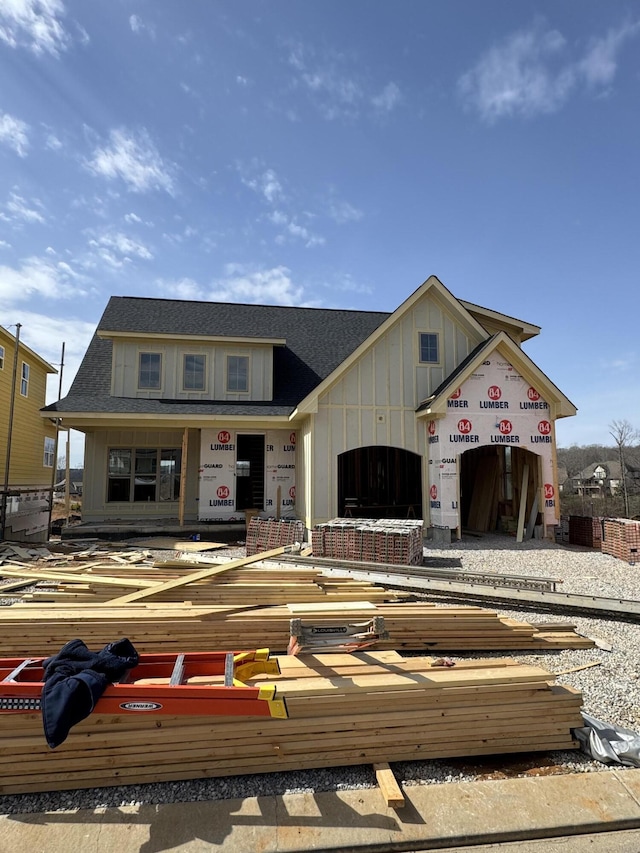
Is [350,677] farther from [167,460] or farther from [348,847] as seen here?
[167,460]

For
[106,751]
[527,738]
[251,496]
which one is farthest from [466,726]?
[251,496]

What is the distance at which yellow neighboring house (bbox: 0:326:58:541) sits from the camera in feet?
49.8

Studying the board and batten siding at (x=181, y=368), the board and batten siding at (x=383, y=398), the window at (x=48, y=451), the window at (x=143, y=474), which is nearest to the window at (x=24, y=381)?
the window at (x=48, y=451)

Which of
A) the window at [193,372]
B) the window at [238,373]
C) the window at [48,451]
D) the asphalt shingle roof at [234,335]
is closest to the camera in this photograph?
the asphalt shingle roof at [234,335]

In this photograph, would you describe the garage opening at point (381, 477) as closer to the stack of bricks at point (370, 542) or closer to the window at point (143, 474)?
the window at point (143, 474)

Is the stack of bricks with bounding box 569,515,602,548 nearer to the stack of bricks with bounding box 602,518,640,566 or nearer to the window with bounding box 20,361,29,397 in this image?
the stack of bricks with bounding box 602,518,640,566

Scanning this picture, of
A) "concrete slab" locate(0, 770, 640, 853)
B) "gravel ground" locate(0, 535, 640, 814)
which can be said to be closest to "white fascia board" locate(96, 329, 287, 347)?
"gravel ground" locate(0, 535, 640, 814)

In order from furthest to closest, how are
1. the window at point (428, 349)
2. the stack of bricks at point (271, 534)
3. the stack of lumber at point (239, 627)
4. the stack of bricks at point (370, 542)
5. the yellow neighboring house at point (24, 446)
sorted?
the window at point (428, 349)
the yellow neighboring house at point (24, 446)
the stack of bricks at point (271, 534)
the stack of bricks at point (370, 542)
the stack of lumber at point (239, 627)

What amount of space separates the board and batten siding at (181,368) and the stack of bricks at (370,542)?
24.8ft

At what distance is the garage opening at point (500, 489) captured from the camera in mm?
14781

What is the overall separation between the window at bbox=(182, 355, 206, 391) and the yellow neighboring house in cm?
595

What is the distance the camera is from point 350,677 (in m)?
4.22

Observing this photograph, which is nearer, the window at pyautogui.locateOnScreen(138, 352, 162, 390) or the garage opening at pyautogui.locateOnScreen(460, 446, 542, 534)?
the garage opening at pyautogui.locateOnScreen(460, 446, 542, 534)

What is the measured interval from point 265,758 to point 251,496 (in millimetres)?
13767
